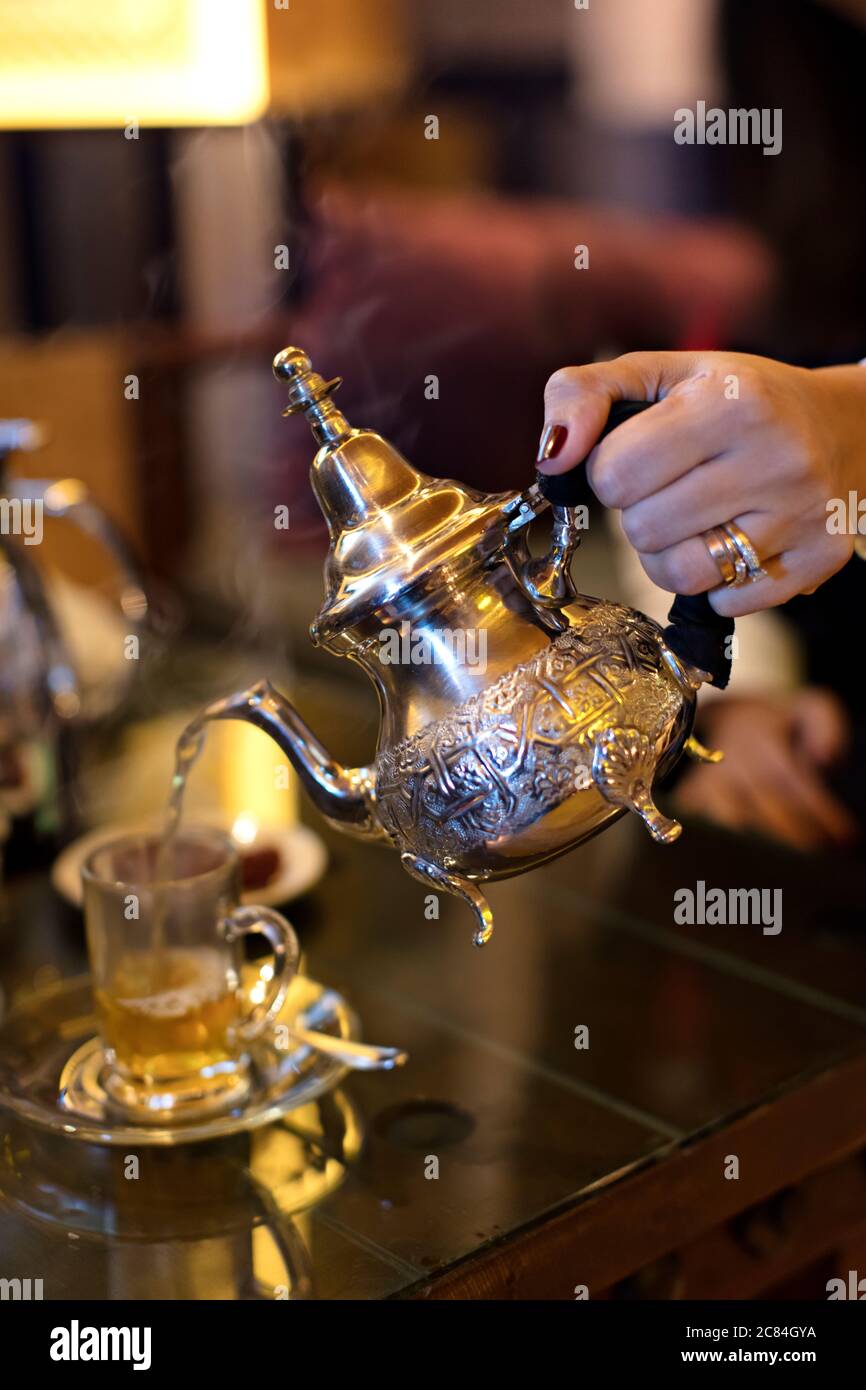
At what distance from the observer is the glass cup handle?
3.00ft

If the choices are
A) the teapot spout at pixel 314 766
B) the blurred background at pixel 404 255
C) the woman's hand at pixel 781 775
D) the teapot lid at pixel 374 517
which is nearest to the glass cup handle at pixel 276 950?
the teapot spout at pixel 314 766

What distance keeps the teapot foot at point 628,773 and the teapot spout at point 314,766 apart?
15 centimetres

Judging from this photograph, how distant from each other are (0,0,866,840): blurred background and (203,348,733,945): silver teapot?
4.27ft

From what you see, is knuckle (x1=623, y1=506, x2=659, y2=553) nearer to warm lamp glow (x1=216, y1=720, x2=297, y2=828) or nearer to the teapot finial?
the teapot finial

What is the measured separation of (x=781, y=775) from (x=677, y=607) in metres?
1.10

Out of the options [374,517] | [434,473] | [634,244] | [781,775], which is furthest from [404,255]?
[374,517]

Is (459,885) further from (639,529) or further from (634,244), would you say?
(634,244)

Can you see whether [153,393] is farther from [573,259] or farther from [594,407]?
[594,407]

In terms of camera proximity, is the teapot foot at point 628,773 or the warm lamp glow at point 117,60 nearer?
the teapot foot at point 628,773

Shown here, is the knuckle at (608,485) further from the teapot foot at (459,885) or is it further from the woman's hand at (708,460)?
the teapot foot at (459,885)

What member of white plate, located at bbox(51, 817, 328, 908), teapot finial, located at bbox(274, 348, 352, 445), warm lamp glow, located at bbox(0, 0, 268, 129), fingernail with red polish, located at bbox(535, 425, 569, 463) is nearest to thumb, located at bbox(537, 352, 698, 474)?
fingernail with red polish, located at bbox(535, 425, 569, 463)

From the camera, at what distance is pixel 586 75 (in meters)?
3.22

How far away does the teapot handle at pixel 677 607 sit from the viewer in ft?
2.26

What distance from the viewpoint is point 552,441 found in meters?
0.68
